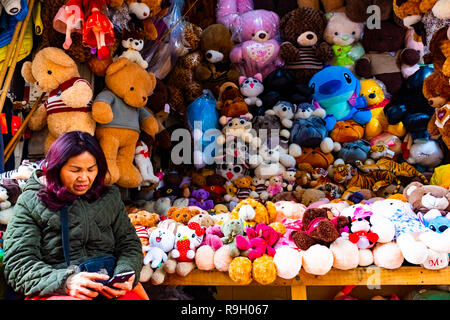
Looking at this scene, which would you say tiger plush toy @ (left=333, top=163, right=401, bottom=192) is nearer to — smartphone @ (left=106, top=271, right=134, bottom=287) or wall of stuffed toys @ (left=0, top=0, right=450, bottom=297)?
wall of stuffed toys @ (left=0, top=0, right=450, bottom=297)

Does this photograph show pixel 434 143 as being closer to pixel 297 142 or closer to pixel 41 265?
pixel 297 142

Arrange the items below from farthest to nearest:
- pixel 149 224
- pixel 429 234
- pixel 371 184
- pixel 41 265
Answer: pixel 371 184 < pixel 149 224 < pixel 429 234 < pixel 41 265

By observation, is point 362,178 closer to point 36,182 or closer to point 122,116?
point 122,116

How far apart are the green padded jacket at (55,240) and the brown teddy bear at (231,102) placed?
1.89 metres

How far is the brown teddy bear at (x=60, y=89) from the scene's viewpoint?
8.50 feet

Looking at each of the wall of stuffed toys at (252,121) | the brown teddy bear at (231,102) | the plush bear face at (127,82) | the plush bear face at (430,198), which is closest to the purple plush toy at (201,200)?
the wall of stuffed toys at (252,121)

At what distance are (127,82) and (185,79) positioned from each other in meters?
0.94

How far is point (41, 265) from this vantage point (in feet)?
5.06

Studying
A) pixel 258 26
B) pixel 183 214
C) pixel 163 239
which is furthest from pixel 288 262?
pixel 258 26

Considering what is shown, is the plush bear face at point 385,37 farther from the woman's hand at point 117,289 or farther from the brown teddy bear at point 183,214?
the woman's hand at point 117,289

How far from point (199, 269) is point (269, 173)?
1370 millimetres

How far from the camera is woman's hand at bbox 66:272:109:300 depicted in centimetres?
149

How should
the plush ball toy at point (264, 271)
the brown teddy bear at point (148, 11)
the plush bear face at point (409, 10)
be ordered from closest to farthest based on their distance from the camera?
1. the plush ball toy at point (264, 271)
2. the plush bear face at point (409, 10)
3. the brown teddy bear at point (148, 11)

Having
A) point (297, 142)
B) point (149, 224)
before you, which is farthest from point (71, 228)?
point (297, 142)
